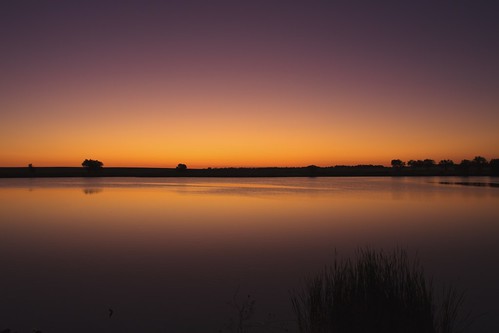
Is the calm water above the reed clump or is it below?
below

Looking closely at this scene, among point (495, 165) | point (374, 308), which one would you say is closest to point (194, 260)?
point (374, 308)

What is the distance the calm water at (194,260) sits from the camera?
26.6 feet

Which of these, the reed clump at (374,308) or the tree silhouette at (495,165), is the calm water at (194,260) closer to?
the reed clump at (374,308)

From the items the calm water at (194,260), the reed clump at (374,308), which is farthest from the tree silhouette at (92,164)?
the reed clump at (374,308)

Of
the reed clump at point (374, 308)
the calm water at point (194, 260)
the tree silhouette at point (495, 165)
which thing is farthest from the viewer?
the tree silhouette at point (495, 165)

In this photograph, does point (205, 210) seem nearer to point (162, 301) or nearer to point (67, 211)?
point (67, 211)

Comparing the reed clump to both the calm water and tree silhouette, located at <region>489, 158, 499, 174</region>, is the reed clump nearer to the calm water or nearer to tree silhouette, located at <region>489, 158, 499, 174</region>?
the calm water

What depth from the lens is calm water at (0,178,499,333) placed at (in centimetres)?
812

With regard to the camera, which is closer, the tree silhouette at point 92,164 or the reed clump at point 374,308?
the reed clump at point 374,308

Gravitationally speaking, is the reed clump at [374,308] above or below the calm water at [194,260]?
above

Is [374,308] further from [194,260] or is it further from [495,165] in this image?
[495,165]

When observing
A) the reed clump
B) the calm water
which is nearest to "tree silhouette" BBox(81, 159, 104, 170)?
the calm water

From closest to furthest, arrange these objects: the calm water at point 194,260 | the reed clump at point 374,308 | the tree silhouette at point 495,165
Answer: the reed clump at point 374,308
the calm water at point 194,260
the tree silhouette at point 495,165

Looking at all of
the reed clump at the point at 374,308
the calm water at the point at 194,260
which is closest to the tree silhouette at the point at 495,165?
the calm water at the point at 194,260
